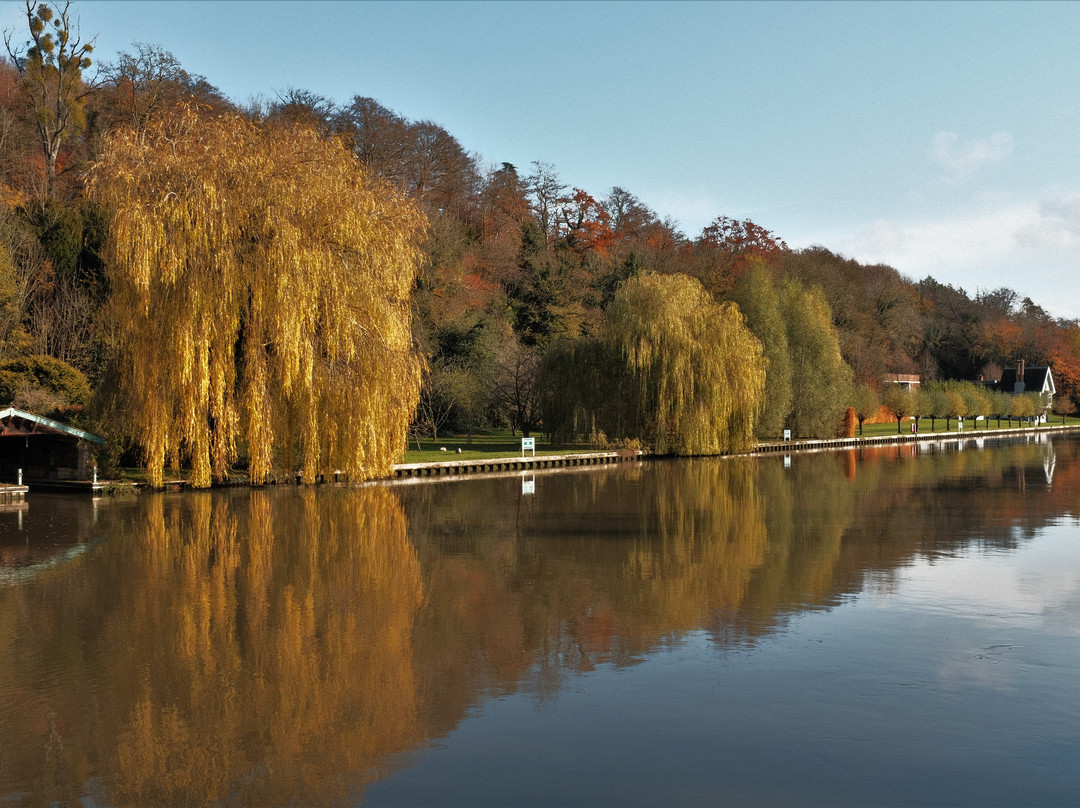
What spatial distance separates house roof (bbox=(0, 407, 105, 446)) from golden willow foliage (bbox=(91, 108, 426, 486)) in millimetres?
1987

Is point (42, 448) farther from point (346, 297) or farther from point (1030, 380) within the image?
point (1030, 380)

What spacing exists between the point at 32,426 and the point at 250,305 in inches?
281

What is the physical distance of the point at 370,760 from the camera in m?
8.54

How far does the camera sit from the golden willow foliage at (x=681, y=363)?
145 feet

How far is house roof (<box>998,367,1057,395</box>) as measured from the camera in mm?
105806

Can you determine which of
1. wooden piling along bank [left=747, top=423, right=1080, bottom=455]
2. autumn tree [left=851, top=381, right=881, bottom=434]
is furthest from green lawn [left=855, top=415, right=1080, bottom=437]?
wooden piling along bank [left=747, top=423, right=1080, bottom=455]

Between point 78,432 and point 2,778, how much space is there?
22461 mm

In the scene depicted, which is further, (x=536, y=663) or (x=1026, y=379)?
(x=1026, y=379)

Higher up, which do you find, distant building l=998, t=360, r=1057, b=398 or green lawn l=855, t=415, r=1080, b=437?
distant building l=998, t=360, r=1057, b=398

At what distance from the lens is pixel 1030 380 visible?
107m

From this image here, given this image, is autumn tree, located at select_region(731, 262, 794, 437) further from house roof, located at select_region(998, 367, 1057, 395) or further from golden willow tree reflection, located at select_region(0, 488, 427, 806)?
house roof, located at select_region(998, 367, 1057, 395)

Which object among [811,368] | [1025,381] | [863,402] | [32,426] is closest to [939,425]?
[1025,381]

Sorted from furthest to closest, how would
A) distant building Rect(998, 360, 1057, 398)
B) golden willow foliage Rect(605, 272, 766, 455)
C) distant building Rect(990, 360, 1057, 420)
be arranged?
distant building Rect(998, 360, 1057, 398), distant building Rect(990, 360, 1057, 420), golden willow foliage Rect(605, 272, 766, 455)

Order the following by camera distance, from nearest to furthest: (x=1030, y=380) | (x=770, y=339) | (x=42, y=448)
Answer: (x=42, y=448) → (x=770, y=339) → (x=1030, y=380)
